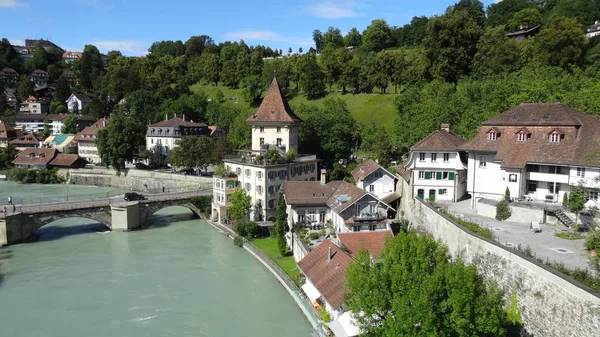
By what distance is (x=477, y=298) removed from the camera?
1443cm

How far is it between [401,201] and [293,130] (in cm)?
1460

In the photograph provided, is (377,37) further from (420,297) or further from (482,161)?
(420,297)

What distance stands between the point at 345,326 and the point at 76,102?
101142mm

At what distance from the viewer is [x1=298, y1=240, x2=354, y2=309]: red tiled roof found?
18.7 m

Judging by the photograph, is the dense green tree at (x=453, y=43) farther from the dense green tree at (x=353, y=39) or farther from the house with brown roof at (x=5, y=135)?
the house with brown roof at (x=5, y=135)

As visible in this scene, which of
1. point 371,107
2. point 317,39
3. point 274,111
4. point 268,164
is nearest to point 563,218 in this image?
point 268,164

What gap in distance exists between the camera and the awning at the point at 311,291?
67.1 ft

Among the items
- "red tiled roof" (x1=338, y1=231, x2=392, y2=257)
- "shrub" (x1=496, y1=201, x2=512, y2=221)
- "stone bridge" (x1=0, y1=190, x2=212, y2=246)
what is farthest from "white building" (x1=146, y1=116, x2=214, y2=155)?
"shrub" (x1=496, y1=201, x2=512, y2=221)

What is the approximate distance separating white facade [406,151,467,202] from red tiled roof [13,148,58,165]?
→ 5463 cm

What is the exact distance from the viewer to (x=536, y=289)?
14.7 m

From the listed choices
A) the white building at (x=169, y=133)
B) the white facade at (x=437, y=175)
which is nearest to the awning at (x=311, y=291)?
the white facade at (x=437, y=175)

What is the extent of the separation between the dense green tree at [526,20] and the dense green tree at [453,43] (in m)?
13.6

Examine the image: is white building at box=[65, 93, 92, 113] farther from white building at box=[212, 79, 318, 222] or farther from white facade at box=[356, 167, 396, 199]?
white facade at box=[356, 167, 396, 199]

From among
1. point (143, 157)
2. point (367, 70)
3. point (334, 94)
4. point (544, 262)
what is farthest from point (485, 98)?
point (143, 157)
